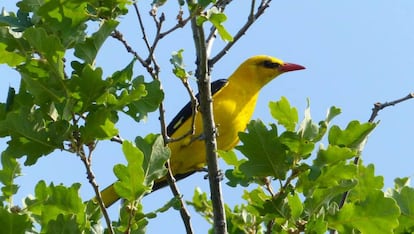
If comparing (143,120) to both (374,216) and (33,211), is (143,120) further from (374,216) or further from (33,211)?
(374,216)

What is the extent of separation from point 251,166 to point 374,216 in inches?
18.7

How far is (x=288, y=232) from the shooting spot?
2.91 m

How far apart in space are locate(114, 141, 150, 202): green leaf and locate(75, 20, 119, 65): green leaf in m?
0.34

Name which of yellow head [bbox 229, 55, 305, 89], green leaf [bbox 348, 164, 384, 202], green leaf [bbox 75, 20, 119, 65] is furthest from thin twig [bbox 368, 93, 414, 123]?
yellow head [bbox 229, 55, 305, 89]

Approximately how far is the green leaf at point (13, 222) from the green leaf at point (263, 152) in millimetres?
773

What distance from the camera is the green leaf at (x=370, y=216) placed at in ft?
9.25

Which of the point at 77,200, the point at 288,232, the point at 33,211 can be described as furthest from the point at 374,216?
the point at 33,211

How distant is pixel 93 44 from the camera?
8.93ft

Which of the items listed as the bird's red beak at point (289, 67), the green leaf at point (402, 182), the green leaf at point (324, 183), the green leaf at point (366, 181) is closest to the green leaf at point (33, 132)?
the green leaf at point (324, 183)

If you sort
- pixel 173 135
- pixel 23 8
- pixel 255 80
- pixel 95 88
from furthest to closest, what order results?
pixel 255 80
pixel 173 135
pixel 23 8
pixel 95 88

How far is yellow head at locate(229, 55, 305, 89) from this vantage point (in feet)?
19.9

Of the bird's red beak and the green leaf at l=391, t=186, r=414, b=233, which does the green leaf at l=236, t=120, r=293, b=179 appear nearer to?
the green leaf at l=391, t=186, r=414, b=233

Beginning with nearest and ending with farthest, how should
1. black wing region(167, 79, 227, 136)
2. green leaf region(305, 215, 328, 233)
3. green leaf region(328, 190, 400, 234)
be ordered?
green leaf region(305, 215, 328, 233) < green leaf region(328, 190, 400, 234) < black wing region(167, 79, 227, 136)

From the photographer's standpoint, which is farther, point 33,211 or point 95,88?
point 33,211
